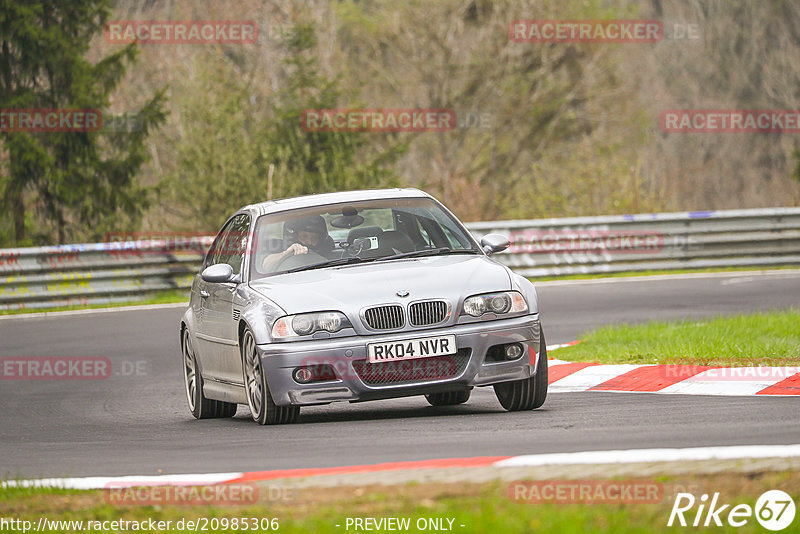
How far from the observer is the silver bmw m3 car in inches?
333

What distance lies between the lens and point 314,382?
850 cm

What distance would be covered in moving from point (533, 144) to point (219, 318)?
34144 millimetres

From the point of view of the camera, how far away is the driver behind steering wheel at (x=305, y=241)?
956 cm

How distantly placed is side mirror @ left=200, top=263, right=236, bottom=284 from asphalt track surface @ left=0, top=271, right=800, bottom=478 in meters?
1.01

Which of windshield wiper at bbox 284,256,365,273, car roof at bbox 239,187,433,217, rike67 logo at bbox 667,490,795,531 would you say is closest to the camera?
rike67 logo at bbox 667,490,795,531

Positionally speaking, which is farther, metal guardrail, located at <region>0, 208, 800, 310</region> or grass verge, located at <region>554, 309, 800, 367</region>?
metal guardrail, located at <region>0, 208, 800, 310</region>

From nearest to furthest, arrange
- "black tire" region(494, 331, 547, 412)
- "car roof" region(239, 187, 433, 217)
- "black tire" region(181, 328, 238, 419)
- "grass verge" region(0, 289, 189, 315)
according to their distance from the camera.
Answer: "black tire" region(494, 331, 547, 412) → "car roof" region(239, 187, 433, 217) → "black tire" region(181, 328, 238, 419) → "grass verge" region(0, 289, 189, 315)

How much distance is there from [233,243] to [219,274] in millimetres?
891

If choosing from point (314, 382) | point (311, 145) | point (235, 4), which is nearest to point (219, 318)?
point (314, 382)

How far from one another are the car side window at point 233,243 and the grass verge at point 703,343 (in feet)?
10.9

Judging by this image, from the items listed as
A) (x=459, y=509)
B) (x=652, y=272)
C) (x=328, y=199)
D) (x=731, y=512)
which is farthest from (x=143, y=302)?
(x=731, y=512)

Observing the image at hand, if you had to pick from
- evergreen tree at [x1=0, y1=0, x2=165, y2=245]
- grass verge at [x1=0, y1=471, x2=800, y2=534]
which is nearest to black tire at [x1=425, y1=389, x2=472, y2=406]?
grass verge at [x1=0, y1=471, x2=800, y2=534]

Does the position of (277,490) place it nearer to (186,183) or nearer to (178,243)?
(178,243)

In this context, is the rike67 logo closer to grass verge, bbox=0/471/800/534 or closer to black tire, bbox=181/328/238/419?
grass verge, bbox=0/471/800/534
